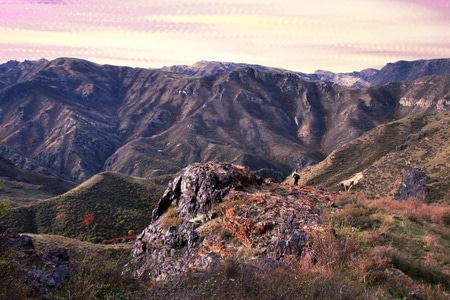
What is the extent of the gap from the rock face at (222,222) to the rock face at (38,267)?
3.89 m

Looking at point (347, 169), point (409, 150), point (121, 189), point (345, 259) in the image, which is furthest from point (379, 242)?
point (347, 169)

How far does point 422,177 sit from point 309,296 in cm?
5797

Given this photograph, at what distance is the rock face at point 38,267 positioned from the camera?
9016 millimetres

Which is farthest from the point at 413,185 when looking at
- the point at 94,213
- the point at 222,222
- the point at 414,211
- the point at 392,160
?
the point at 94,213

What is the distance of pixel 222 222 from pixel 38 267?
9.58m

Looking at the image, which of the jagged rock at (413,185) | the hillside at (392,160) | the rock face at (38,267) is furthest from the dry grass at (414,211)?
the jagged rock at (413,185)

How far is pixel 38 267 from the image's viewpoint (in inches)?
428

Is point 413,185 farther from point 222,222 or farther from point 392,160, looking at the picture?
point 222,222

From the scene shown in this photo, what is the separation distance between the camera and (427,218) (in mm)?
18484

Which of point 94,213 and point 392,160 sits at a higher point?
point 392,160

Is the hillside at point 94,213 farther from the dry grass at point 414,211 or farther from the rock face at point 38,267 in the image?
the rock face at point 38,267

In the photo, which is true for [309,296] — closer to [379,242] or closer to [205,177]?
Result: [379,242]

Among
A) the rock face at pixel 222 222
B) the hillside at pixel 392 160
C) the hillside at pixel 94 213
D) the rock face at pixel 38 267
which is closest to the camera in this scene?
the rock face at pixel 38 267

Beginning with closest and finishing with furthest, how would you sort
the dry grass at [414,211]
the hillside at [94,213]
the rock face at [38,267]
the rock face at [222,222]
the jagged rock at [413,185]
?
the rock face at [38,267] < the rock face at [222,222] < the dry grass at [414,211] < the jagged rock at [413,185] < the hillside at [94,213]
